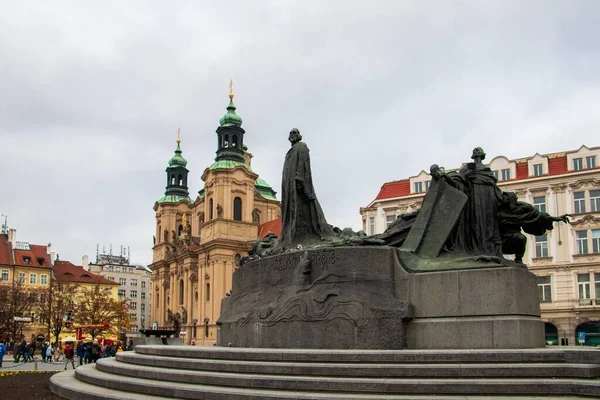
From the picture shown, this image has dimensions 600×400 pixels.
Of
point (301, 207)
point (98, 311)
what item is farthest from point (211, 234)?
point (301, 207)

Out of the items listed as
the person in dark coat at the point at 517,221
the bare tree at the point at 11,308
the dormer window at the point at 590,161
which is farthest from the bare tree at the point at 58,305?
the person in dark coat at the point at 517,221

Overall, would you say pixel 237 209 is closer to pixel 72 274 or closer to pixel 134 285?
pixel 72 274

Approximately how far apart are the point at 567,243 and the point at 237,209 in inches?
1684

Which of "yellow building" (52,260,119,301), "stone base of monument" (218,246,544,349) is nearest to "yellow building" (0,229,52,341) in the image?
"yellow building" (52,260,119,301)

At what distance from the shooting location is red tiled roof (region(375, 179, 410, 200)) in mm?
50938

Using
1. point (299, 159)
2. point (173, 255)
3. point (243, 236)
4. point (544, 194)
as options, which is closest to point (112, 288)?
point (173, 255)

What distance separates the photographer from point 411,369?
348 inches

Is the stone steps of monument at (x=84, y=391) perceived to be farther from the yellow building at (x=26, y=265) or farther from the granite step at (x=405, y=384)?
the yellow building at (x=26, y=265)

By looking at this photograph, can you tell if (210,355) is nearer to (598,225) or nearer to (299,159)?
(299,159)

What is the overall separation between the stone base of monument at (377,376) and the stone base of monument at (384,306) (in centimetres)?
120

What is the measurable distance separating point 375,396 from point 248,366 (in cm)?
230

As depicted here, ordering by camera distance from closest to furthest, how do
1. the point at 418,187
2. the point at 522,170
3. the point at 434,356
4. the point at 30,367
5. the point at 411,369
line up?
the point at 411,369, the point at 434,356, the point at 30,367, the point at 522,170, the point at 418,187

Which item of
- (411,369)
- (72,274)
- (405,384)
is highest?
(72,274)

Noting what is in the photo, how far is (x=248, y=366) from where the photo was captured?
9820 millimetres
